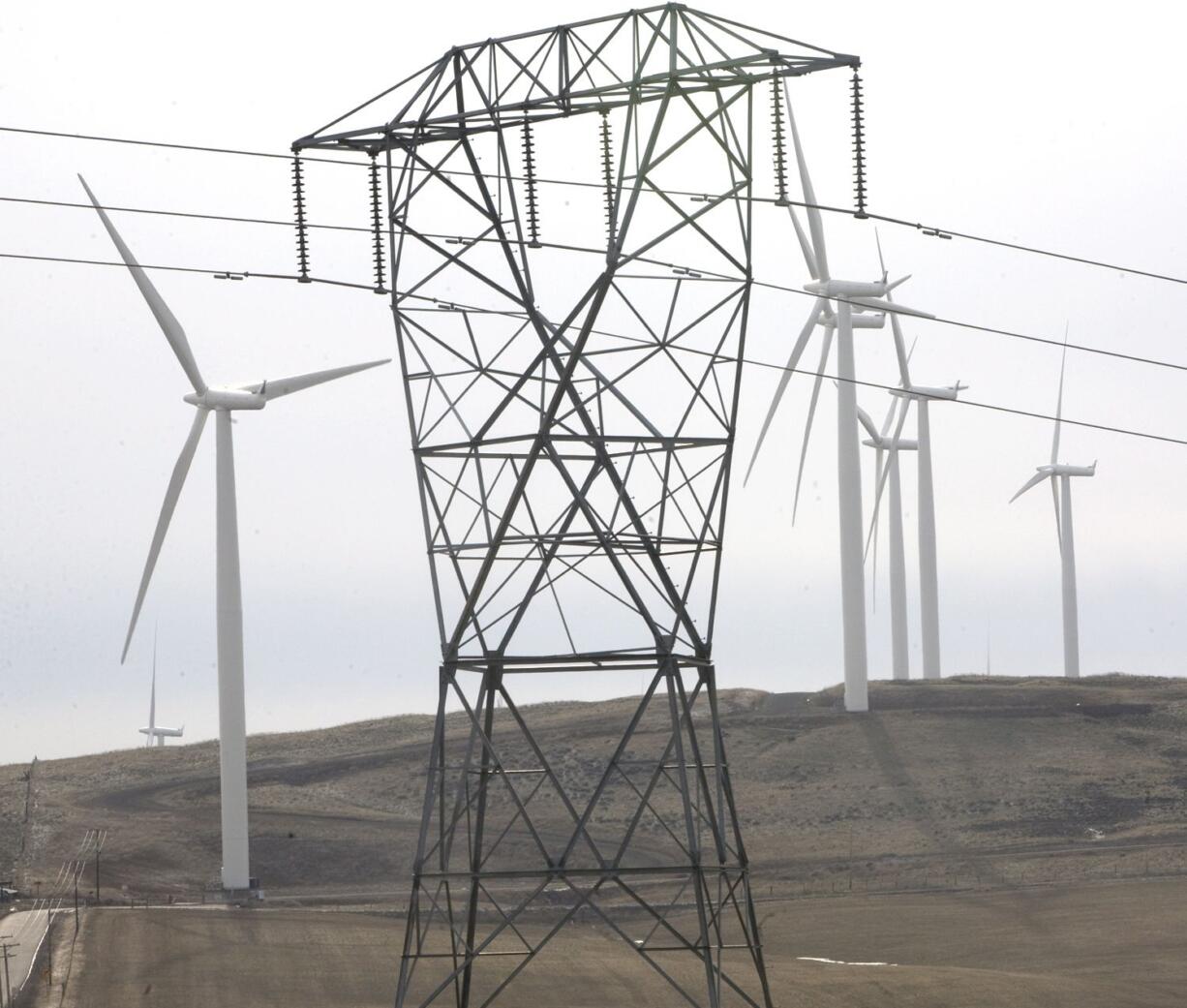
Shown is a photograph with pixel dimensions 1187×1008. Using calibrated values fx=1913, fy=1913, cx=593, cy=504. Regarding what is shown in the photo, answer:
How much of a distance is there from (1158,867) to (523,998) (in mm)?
35343

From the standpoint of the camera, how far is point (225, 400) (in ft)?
211

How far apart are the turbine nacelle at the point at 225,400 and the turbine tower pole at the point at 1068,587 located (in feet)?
211

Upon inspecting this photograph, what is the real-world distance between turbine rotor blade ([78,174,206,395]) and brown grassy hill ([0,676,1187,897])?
2048 cm

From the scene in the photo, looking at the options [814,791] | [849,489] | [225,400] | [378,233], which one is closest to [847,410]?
[849,489]

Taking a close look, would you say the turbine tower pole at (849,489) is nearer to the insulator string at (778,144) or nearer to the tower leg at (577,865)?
the tower leg at (577,865)

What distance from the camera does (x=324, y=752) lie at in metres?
105

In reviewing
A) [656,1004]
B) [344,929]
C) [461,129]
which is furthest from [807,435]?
[461,129]

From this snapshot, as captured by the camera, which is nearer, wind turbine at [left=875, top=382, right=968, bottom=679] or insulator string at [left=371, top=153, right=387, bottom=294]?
insulator string at [left=371, top=153, right=387, bottom=294]

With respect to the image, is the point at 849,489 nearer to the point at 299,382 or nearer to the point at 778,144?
the point at 299,382

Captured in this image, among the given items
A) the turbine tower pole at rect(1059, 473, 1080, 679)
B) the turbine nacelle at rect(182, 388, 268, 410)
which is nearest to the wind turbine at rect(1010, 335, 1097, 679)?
the turbine tower pole at rect(1059, 473, 1080, 679)

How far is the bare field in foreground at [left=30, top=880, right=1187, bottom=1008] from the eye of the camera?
145 feet

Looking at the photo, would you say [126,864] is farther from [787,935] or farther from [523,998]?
[523,998]

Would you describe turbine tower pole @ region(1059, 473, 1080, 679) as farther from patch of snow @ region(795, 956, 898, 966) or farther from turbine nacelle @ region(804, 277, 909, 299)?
patch of snow @ region(795, 956, 898, 966)

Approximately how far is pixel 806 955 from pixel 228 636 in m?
21.5
